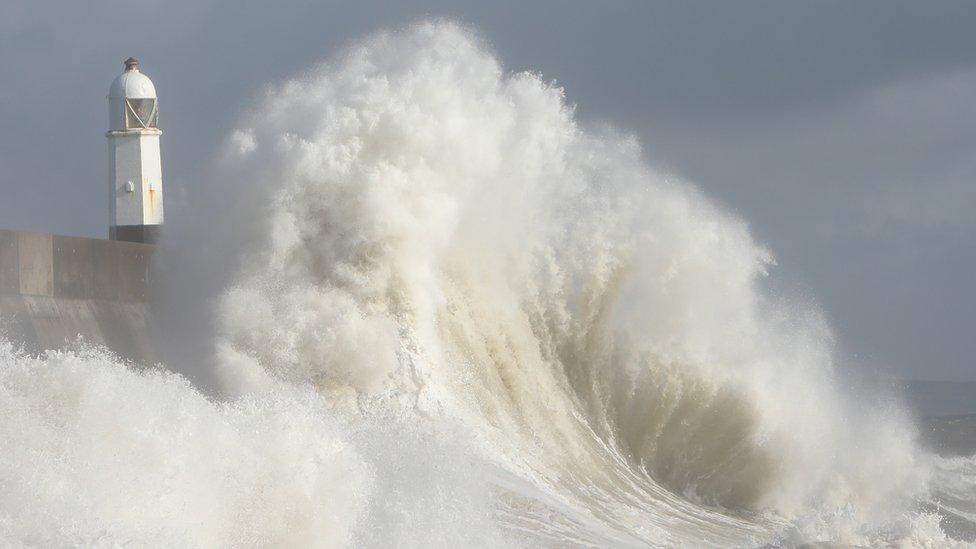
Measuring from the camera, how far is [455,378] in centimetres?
1329

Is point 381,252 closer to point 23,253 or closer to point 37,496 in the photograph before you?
point 23,253

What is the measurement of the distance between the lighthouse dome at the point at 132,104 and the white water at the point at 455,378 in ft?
9.43

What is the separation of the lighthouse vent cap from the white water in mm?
2929

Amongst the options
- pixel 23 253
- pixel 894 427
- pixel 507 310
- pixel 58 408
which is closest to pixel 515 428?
pixel 507 310

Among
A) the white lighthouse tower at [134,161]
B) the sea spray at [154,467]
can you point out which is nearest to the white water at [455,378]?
the sea spray at [154,467]

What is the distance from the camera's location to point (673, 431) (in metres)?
16.1

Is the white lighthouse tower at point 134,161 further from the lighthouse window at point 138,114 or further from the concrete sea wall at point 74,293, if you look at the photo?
the concrete sea wall at point 74,293

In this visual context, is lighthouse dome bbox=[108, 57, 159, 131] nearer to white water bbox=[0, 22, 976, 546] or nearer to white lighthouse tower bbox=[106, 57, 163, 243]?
white lighthouse tower bbox=[106, 57, 163, 243]

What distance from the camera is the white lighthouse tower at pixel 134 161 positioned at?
16391 millimetres

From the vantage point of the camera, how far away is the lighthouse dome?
16.6 meters

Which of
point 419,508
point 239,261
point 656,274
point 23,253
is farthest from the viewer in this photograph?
point 656,274

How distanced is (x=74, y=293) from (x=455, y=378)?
3.61 meters

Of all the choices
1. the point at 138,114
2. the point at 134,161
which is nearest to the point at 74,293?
the point at 134,161

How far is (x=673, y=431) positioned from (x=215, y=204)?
5978mm
